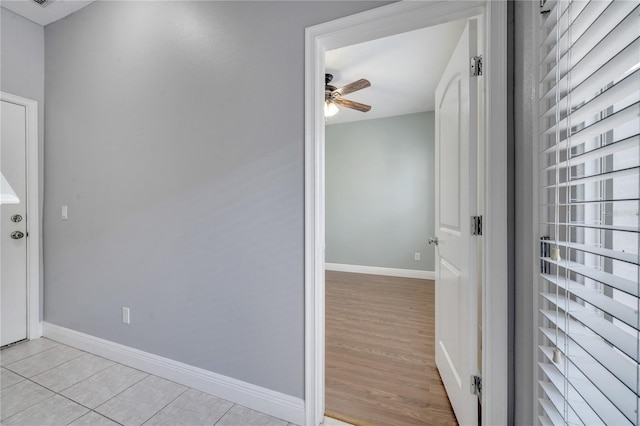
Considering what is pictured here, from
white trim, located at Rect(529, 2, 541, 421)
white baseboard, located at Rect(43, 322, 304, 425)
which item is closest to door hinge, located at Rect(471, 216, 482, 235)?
white trim, located at Rect(529, 2, 541, 421)

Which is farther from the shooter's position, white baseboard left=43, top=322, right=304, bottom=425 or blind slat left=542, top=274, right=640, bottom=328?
white baseboard left=43, top=322, right=304, bottom=425

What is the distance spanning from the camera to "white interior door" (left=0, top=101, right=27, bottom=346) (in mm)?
2297

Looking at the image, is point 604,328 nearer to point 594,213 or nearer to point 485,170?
point 594,213

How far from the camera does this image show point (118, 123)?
2.11 metres

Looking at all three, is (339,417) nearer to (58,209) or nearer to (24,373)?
(24,373)

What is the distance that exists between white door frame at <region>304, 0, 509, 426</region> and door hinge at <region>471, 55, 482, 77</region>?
0.13 meters

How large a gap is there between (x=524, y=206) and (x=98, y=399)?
258 centimetres

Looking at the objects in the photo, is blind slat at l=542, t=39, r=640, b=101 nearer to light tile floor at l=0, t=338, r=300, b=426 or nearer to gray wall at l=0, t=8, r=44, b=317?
light tile floor at l=0, t=338, r=300, b=426

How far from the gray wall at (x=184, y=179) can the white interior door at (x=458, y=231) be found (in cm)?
67

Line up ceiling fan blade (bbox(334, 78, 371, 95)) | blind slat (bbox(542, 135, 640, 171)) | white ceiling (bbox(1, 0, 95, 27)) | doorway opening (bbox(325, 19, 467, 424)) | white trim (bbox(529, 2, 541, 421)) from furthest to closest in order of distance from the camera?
ceiling fan blade (bbox(334, 78, 371, 95)) < white ceiling (bbox(1, 0, 95, 27)) < doorway opening (bbox(325, 19, 467, 424)) < white trim (bbox(529, 2, 541, 421)) < blind slat (bbox(542, 135, 640, 171))

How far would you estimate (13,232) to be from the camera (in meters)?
2.36

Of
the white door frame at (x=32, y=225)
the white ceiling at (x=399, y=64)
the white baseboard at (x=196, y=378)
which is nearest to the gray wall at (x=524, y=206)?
the white baseboard at (x=196, y=378)

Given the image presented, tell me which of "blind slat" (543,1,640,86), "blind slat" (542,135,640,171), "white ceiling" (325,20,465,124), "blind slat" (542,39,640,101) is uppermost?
"white ceiling" (325,20,465,124)

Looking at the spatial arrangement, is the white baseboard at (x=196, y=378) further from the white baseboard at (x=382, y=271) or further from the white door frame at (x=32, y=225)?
the white baseboard at (x=382, y=271)
